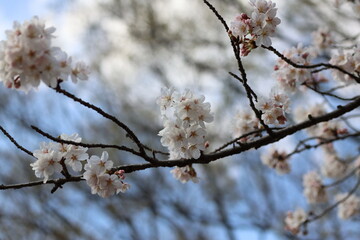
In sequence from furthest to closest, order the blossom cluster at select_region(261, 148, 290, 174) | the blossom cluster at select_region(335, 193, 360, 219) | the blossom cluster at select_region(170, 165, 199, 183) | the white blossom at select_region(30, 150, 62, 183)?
the blossom cluster at select_region(335, 193, 360, 219) → the blossom cluster at select_region(261, 148, 290, 174) → the blossom cluster at select_region(170, 165, 199, 183) → the white blossom at select_region(30, 150, 62, 183)

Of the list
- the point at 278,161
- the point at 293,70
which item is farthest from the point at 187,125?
the point at 278,161

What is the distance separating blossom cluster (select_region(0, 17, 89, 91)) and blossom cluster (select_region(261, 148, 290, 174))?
2.22 metres

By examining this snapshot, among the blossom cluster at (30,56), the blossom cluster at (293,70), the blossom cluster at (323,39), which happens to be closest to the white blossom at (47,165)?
the blossom cluster at (30,56)

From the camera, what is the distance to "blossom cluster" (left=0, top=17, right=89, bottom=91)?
5.53 feet

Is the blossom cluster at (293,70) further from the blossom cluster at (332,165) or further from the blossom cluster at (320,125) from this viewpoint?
the blossom cluster at (332,165)

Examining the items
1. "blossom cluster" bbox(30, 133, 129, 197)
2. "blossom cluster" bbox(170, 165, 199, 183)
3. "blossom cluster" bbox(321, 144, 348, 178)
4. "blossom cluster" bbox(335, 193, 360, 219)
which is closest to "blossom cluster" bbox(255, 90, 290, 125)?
"blossom cluster" bbox(170, 165, 199, 183)

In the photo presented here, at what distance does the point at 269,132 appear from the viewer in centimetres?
233

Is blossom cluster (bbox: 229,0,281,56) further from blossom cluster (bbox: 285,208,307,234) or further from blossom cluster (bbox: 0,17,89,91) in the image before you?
blossom cluster (bbox: 285,208,307,234)

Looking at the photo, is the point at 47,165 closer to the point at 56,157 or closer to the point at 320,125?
the point at 56,157

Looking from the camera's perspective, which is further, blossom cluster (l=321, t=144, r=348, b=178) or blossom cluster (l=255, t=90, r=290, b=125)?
blossom cluster (l=321, t=144, r=348, b=178)

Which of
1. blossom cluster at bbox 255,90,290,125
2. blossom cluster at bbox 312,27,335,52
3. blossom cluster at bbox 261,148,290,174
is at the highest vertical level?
blossom cluster at bbox 312,27,335,52

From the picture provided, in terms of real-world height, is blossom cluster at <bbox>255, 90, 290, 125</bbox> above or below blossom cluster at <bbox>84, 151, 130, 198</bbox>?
above

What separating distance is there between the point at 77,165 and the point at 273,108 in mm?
1070

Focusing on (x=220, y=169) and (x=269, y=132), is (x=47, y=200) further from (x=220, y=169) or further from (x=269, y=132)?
(x=269, y=132)
